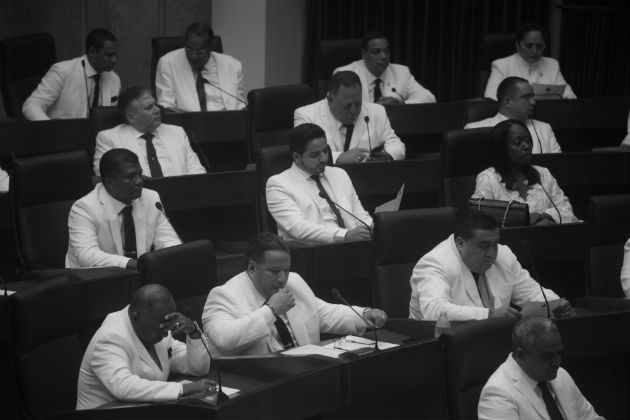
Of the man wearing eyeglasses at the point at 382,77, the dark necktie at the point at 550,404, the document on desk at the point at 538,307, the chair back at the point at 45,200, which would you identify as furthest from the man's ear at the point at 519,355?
the man wearing eyeglasses at the point at 382,77

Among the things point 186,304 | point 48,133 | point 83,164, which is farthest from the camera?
point 48,133

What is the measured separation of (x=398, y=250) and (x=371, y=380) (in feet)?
2.87

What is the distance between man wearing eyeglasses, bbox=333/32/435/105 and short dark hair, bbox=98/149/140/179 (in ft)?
7.64

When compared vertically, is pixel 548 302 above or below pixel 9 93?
below

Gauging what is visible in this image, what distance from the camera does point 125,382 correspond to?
339 cm

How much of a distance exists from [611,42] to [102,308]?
17.4ft

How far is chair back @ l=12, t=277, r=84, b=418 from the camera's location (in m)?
3.41

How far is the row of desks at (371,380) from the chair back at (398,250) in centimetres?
38

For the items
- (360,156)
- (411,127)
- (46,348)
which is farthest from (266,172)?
(46,348)

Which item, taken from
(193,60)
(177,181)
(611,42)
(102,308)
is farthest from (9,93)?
(611,42)

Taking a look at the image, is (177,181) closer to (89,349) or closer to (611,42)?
(89,349)

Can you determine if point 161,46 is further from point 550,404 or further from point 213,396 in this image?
point 550,404

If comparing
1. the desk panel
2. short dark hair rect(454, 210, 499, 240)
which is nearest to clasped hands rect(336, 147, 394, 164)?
the desk panel

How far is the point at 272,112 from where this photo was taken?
6.05m
